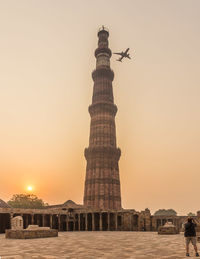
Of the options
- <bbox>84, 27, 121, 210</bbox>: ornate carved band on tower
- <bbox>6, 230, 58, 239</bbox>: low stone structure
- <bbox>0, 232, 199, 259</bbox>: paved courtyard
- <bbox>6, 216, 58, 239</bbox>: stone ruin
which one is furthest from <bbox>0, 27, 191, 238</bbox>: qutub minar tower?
<bbox>0, 232, 199, 259</bbox>: paved courtyard

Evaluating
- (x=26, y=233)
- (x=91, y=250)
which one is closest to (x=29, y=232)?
(x=26, y=233)

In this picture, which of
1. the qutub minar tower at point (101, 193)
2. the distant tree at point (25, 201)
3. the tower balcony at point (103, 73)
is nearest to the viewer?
the qutub minar tower at point (101, 193)

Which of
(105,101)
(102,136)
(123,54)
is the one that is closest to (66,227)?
(102,136)

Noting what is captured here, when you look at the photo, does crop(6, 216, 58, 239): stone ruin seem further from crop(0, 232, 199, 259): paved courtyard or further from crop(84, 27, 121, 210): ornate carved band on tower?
crop(84, 27, 121, 210): ornate carved band on tower

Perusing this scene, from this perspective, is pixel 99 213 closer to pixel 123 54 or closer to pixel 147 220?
pixel 147 220

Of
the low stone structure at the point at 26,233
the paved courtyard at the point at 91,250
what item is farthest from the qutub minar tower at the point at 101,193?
the paved courtyard at the point at 91,250

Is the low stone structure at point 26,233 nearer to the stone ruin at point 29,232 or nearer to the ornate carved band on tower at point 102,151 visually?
the stone ruin at point 29,232

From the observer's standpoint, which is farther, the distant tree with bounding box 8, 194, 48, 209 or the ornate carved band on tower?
the distant tree with bounding box 8, 194, 48, 209

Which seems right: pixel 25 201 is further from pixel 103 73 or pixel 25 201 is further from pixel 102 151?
pixel 103 73
